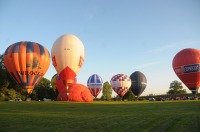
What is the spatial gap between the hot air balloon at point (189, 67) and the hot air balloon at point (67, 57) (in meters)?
21.6

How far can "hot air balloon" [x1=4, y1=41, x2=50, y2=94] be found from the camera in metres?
37.0

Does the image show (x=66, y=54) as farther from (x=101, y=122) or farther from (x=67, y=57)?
(x=101, y=122)

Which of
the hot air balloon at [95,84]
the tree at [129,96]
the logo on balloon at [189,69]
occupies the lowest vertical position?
the tree at [129,96]

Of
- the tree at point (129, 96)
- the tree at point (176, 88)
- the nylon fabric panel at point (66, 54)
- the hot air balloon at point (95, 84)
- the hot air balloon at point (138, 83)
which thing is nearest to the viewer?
the nylon fabric panel at point (66, 54)

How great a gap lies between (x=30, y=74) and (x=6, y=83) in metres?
12.0

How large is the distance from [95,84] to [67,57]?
34.3 meters

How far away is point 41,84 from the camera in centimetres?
6881

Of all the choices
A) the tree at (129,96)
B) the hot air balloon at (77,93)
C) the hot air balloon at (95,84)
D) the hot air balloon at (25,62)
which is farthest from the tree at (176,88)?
the hot air balloon at (25,62)

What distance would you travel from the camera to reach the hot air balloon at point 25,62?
37.0 m

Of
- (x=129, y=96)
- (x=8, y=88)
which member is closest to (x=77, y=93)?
(x=8, y=88)

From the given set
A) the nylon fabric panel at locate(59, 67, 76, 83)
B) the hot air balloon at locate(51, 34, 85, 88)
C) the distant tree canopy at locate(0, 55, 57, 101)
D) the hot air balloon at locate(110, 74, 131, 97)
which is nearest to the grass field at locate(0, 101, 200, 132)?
the nylon fabric panel at locate(59, 67, 76, 83)

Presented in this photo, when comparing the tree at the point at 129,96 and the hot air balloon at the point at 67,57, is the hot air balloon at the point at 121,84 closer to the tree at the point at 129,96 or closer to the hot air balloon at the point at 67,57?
the tree at the point at 129,96

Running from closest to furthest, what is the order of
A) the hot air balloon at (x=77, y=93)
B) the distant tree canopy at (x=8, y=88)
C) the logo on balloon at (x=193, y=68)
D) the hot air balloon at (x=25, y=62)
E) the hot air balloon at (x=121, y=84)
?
the hot air balloon at (x=25, y=62)
the hot air balloon at (x=77, y=93)
the distant tree canopy at (x=8, y=88)
the logo on balloon at (x=193, y=68)
the hot air balloon at (x=121, y=84)

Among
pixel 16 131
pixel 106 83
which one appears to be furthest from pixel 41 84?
pixel 16 131
